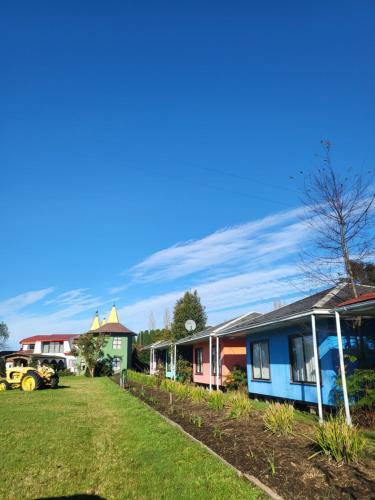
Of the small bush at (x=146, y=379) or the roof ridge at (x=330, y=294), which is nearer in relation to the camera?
the roof ridge at (x=330, y=294)

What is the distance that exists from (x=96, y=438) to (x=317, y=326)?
23.7ft

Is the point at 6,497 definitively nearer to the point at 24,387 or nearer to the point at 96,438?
the point at 96,438

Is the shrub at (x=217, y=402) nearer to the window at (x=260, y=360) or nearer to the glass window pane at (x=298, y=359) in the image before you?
the glass window pane at (x=298, y=359)

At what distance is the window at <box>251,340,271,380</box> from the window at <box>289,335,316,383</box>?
2144mm

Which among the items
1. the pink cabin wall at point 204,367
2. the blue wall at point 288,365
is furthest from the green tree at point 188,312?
the blue wall at point 288,365

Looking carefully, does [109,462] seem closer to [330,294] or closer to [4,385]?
[330,294]

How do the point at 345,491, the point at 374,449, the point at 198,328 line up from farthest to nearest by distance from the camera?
the point at 198,328
the point at 374,449
the point at 345,491

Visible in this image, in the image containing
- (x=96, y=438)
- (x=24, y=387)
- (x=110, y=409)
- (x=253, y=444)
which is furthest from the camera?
(x=24, y=387)

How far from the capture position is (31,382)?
2236cm

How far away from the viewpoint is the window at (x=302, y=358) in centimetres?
1289

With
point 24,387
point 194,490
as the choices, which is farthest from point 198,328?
point 194,490

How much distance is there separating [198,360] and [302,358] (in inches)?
573

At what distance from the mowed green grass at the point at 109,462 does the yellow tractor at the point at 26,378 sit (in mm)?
12383

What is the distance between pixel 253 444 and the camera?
7.23 m
